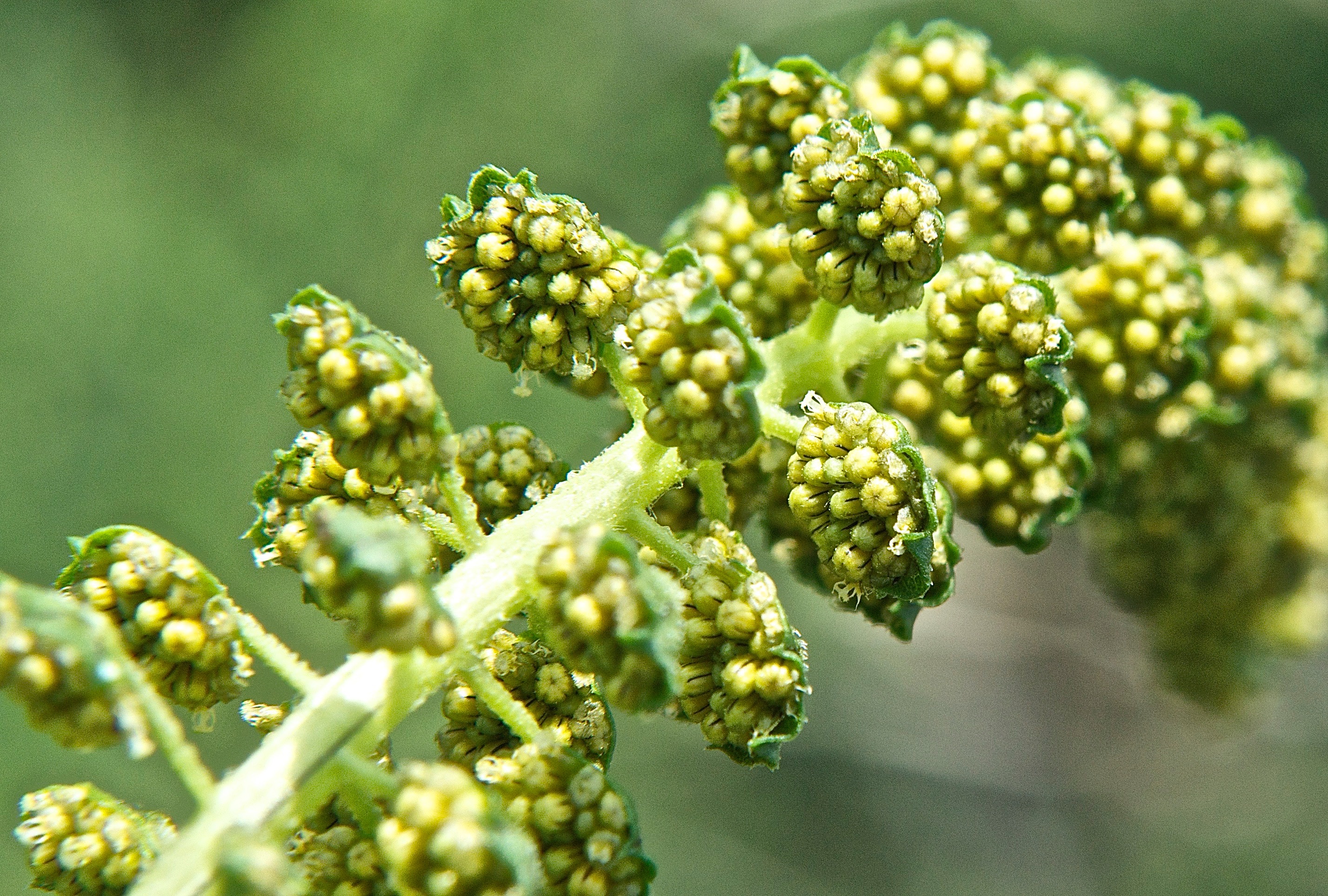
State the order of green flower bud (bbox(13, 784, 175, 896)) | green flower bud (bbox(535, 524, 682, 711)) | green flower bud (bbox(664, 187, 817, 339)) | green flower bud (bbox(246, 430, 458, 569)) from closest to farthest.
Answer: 1. green flower bud (bbox(535, 524, 682, 711))
2. green flower bud (bbox(13, 784, 175, 896))
3. green flower bud (bbox(246, 430, 458, 569))
4. green flower bud (bbox(664, 187, 817, 339))

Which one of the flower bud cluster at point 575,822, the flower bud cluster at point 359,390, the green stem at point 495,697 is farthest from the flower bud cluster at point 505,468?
the flower bud cluster at point 575,822

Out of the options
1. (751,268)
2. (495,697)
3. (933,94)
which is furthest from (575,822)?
(933,94)

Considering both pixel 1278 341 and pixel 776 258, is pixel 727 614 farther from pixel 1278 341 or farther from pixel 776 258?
pixel 1278 341

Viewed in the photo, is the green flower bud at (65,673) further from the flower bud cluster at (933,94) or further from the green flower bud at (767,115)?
the flower bud cluster at (933,94)

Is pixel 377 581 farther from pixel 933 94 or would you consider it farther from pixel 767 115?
pixel 933 94

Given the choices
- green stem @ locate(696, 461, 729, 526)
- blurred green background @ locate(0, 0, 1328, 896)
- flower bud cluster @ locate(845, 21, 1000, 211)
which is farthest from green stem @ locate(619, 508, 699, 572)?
blurred green background @ locate(0, 0, 1328, 896)

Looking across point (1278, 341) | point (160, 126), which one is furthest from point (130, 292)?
point (1278, 341)

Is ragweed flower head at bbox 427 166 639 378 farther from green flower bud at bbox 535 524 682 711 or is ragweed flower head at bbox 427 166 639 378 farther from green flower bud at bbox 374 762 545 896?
green flower bud at bbox 374 762 545 896
